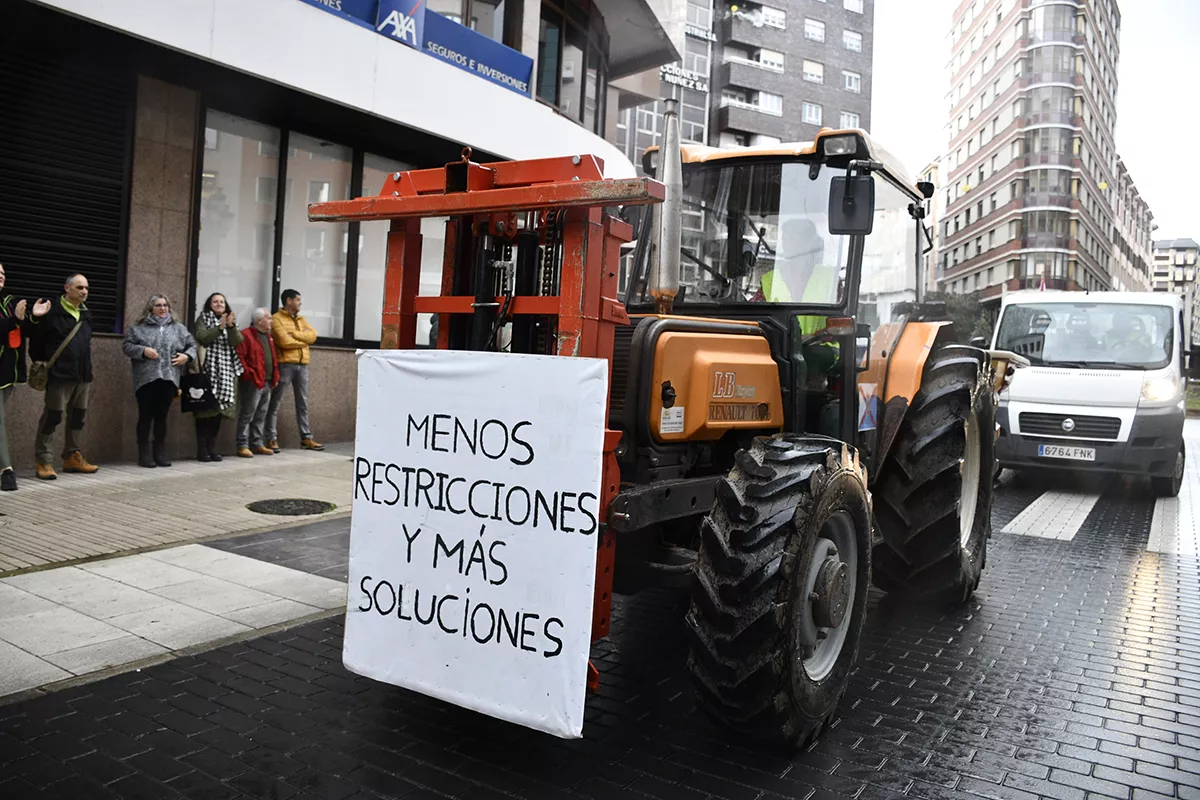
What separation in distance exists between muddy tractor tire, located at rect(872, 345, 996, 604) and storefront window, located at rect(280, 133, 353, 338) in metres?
8.93

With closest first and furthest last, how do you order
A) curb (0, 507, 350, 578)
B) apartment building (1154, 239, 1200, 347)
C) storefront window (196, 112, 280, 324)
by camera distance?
curb (0, 507, 350, 578) < storefront window (196, 112, 280, 324) < apartment building (1154, 239, 1200, 347)

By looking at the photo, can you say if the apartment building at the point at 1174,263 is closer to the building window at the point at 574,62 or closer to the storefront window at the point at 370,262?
the building window at the point at 574,62

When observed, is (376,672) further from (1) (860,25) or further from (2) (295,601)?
(1) (860,25)

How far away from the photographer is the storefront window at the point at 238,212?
1094 cm

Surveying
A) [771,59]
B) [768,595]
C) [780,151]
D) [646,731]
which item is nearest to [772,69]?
[771,59]

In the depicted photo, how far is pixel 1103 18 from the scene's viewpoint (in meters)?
83.1

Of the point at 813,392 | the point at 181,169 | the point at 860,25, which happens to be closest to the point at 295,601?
the point at 813,392

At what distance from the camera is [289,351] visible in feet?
36.8

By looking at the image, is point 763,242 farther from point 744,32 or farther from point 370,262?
point 744,32

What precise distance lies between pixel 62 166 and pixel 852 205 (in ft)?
27.6

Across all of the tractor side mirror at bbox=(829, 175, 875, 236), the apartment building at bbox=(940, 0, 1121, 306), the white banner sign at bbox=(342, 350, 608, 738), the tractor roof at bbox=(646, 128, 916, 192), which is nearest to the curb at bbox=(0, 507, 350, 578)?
the white banner sign at bbox=(342, 350, 608, 738)

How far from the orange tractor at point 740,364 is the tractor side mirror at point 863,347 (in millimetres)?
22

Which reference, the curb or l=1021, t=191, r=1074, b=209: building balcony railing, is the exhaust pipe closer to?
the curb

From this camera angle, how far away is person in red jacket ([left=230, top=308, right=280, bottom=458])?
34.9 feet
